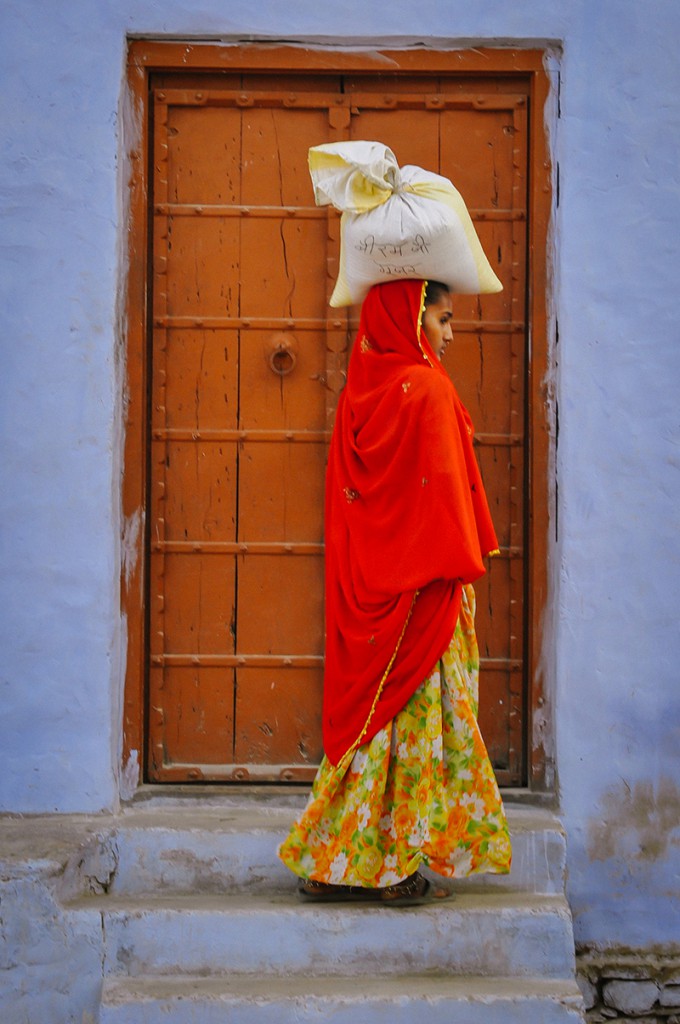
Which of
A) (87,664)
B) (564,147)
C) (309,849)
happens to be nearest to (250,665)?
(87,664)

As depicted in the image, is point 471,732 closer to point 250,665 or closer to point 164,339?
point 250,665

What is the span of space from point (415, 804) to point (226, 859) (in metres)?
0.71

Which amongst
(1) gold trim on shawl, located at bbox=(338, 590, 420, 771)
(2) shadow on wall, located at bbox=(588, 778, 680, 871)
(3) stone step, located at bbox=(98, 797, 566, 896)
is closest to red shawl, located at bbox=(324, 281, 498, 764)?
(1) gold trim on shawl, located at bbox=(338, 590, 420, 771)

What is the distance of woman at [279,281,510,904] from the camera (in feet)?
9.62

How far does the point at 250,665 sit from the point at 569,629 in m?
1.05

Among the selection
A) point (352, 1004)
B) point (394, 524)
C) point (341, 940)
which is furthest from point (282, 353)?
point (352, 1004)

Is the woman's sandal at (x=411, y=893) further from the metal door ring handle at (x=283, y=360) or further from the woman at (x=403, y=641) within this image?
the metal door ring handle at (x=283, y=360)

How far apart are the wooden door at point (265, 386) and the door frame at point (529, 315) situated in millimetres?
81

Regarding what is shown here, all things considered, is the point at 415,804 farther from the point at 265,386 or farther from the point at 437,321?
the point at 265,386

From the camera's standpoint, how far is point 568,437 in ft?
11.5

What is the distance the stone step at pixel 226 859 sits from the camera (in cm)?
329

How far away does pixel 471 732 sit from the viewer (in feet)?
9.87

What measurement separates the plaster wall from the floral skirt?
0.55m

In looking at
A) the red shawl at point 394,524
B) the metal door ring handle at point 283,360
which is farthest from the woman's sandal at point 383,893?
the metal door ring handle at point 283,360
